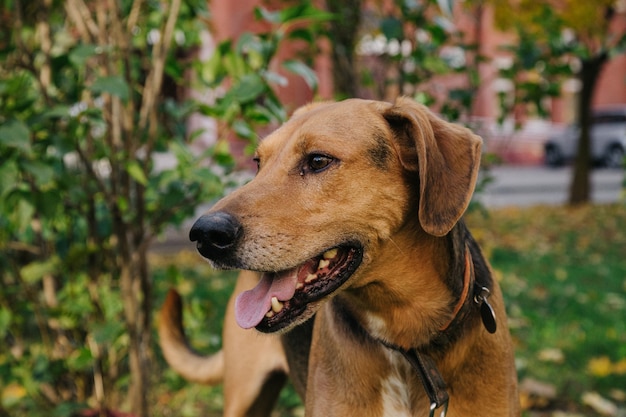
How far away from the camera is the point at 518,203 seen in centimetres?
1744

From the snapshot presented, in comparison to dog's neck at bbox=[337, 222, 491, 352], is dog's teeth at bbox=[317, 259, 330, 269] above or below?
above

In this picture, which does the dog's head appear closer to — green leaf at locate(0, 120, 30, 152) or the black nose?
the black nose

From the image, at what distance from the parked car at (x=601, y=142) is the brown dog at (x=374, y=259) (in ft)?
84.2

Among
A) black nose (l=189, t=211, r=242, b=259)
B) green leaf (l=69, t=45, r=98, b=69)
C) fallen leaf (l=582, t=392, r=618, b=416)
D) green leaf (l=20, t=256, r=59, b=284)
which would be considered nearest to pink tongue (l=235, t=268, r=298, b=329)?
black nose (l=189, t=211, r=242, b=259)

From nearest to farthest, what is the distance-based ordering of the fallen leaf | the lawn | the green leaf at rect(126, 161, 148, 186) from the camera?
the green leaf at rect(126, 161, 148, 186) → the fallen leaf → the lawn

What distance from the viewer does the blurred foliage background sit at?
311cm

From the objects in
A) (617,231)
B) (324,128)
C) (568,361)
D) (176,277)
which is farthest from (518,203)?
(324,128)

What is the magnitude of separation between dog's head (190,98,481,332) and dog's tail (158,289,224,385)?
1.18m

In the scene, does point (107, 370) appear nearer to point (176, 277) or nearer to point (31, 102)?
point (176, 277)

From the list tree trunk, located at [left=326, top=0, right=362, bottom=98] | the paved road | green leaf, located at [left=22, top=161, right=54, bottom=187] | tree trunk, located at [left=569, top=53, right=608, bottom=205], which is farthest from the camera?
the paved road

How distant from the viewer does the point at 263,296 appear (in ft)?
7.68

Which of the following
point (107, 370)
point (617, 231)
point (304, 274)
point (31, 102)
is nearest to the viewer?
point (304, 274)

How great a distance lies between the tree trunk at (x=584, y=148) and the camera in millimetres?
13734

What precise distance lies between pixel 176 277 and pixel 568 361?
9.03 ft
